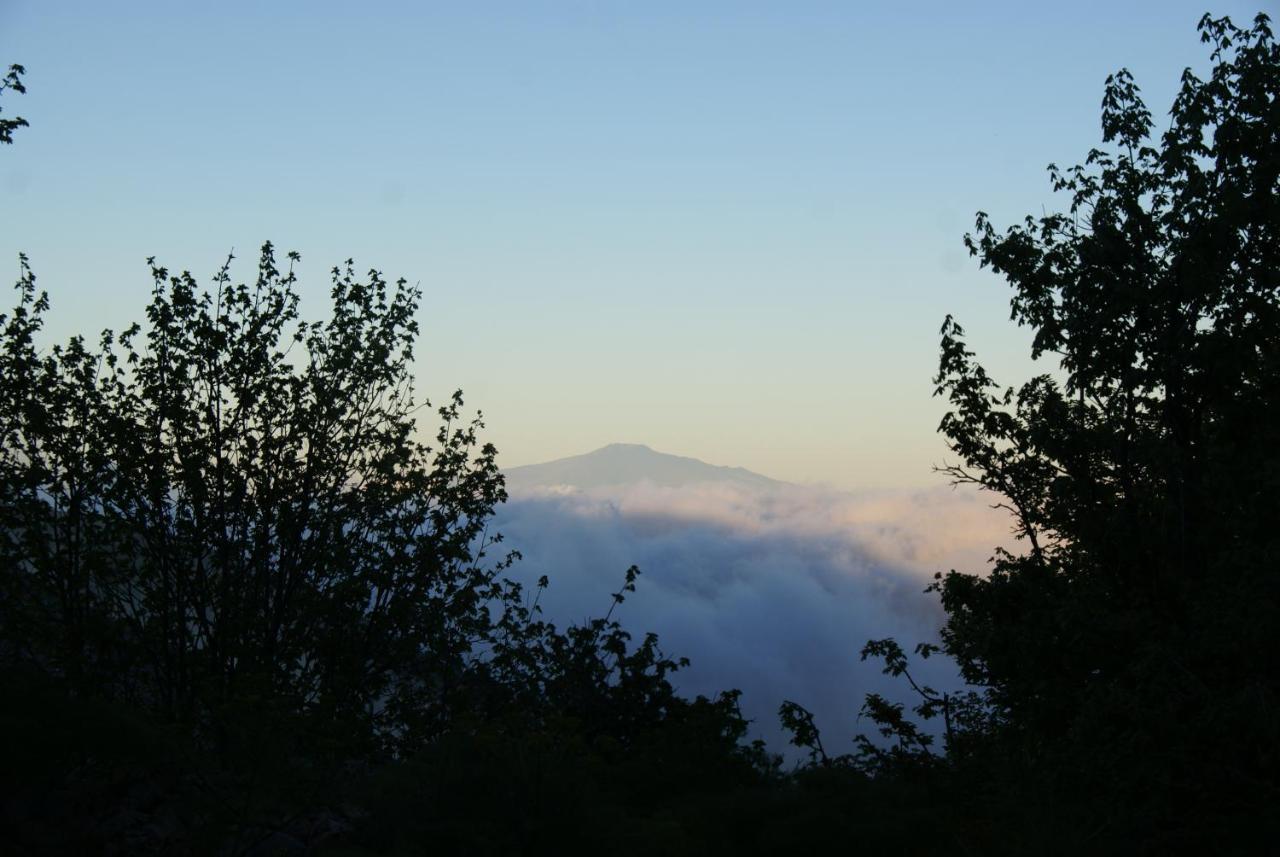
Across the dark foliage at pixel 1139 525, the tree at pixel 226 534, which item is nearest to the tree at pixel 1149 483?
the dark foliage at pixel 1139 525

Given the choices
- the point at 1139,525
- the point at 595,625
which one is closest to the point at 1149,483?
the point at 1139,525

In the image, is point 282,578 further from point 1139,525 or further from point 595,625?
point 1139,525

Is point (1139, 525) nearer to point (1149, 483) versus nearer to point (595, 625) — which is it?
point (1149, 483)

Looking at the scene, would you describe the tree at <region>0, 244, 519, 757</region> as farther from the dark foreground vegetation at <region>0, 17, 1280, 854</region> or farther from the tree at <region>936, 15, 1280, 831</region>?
the tree at <region>936, 15, 1280, 831</region>

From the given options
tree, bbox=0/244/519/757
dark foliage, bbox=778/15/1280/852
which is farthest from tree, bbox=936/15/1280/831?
tree, bbox=0/244/519/757

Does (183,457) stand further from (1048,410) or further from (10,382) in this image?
(1048,410)

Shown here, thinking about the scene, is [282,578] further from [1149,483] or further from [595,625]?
[1149,483]

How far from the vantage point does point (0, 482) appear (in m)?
14.0

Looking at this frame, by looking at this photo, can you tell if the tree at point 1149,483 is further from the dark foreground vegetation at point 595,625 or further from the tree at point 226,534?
the tree at point 226,534

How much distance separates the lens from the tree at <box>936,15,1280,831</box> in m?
10.9

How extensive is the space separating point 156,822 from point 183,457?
20.5ft

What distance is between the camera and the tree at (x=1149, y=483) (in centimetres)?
1089

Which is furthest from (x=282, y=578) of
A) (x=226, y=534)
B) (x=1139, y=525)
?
(x=1139, y=525)

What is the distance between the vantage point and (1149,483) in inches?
566
